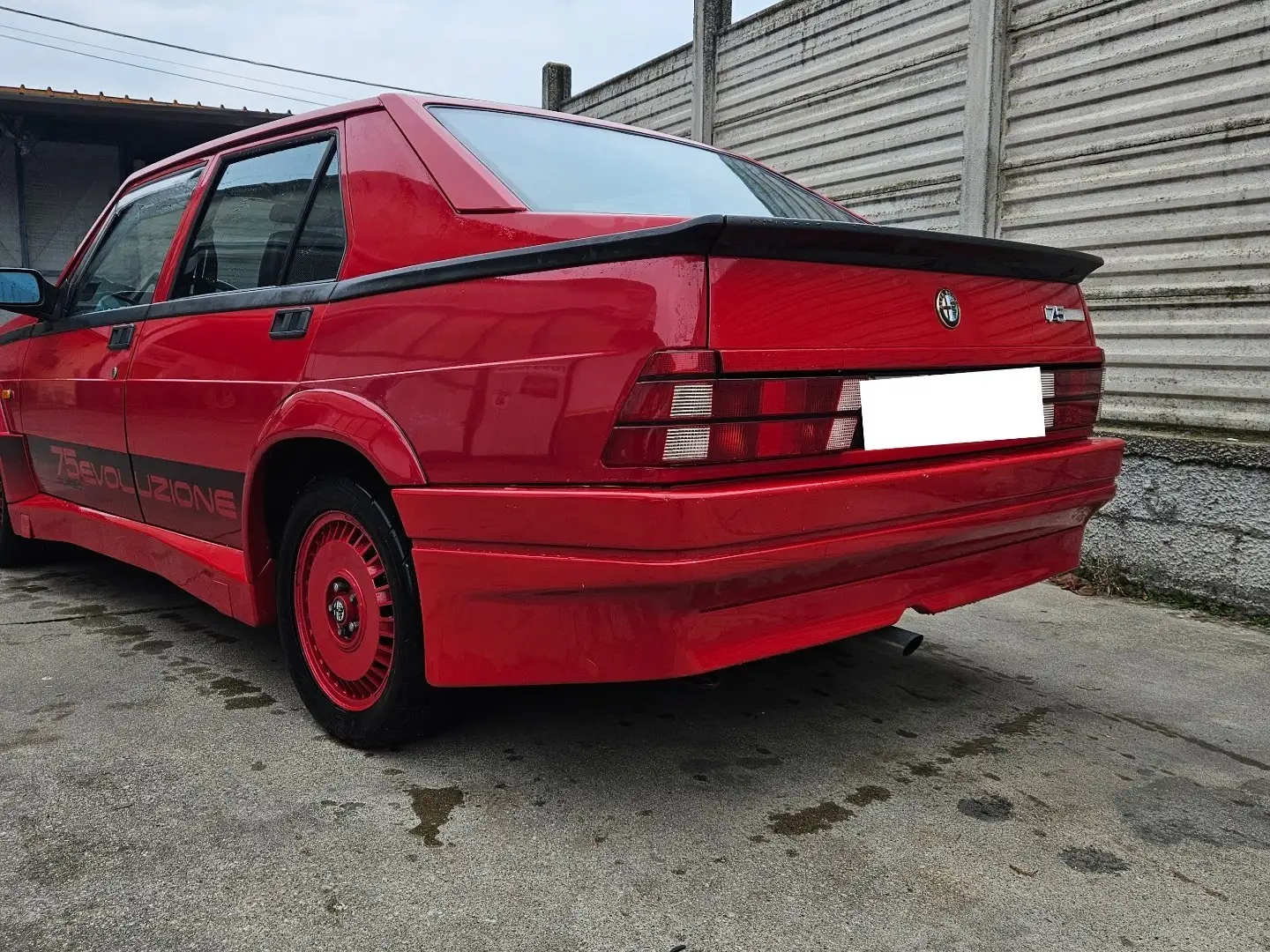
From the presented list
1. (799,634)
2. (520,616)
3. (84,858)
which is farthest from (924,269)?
(84,858)

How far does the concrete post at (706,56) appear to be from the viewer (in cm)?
697

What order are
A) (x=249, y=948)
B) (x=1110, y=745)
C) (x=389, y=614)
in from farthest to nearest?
(x=1110, y=745) → (x=389, y=614) → (x=249, y=948)

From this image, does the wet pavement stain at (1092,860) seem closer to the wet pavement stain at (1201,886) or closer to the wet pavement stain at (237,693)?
the wet pavement stain at (1201,886)

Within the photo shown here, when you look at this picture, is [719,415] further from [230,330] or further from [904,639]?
[230,330]

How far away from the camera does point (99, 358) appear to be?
10.7 ft

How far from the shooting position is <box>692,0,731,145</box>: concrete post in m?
6.97

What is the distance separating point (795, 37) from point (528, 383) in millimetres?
5202

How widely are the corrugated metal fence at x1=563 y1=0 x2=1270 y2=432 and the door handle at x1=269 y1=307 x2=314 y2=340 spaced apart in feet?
11.5

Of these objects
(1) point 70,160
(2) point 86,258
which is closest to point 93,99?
(1) point 70,160

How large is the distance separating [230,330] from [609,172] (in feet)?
3.53

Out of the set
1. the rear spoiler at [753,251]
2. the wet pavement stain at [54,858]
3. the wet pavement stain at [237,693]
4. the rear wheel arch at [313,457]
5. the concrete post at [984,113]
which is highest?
the concrete post at [984,113]

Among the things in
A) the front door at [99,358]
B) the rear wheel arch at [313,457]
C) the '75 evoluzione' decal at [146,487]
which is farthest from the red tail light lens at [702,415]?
the front door at [99,358]

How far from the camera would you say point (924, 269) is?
6.84 ft

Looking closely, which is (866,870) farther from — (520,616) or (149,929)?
(149,929)
